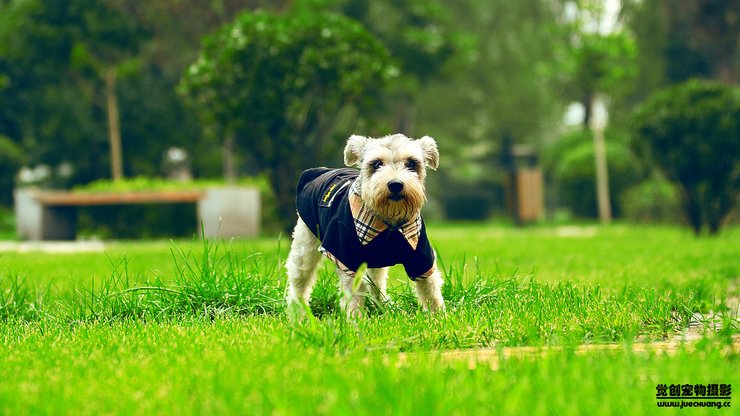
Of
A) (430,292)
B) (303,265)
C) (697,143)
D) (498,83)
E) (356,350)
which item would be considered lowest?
(356,350)

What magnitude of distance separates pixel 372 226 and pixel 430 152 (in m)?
0.88

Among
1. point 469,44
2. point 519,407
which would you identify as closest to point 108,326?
point 519,407

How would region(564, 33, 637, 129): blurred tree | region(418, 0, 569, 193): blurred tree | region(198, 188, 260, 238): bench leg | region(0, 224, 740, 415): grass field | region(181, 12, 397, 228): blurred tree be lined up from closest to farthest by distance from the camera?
region(0, 224, 740, 415): grass field
region(181, 12, 397, 228): blurred tree
region(198, 188, 260, 238): bench leg
region(564, 33, 637, 129): blurred tree
region(418, 0, 569, 193): blurred tree

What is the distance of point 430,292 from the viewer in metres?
4.86

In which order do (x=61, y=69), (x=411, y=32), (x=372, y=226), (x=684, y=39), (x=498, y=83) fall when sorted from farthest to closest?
(x=498, y=83)
(x=684, y=39)
(x=411, y=32)
(x=61, y=69)
(x=372, y=226)

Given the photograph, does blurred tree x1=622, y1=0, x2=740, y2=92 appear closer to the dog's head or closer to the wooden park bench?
the wooden park bench

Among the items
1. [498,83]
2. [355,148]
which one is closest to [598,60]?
[498,83]

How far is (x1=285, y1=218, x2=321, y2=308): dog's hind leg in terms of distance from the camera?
5203 mm

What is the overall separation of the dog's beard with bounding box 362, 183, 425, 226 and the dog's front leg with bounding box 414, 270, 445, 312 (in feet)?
1.43

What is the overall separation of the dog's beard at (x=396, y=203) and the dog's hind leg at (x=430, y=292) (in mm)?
436

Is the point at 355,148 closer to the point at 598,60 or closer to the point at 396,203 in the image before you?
Result: the point at 396,203

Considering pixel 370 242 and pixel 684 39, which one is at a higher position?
pixel 684 39

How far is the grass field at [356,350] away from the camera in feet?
8.91

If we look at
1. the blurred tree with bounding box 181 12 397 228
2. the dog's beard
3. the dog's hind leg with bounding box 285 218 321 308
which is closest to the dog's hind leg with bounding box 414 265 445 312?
the dog's beard
